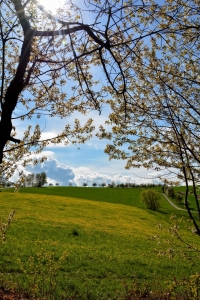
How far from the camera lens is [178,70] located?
190 inches

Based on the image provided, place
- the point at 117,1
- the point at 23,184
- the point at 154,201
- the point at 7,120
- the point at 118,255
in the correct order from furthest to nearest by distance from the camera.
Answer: the point at 154,201
the point at 118,255
the point at 23,184
the point at 117,1
the point at 7,120

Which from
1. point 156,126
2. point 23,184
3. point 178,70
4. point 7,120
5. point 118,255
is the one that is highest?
point 178,70

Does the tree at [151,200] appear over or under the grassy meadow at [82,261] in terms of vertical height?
over

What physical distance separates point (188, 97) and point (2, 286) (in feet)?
26.3

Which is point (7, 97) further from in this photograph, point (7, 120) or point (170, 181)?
point (170, 181)

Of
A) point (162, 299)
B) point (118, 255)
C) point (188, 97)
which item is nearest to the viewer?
point (188, 97)

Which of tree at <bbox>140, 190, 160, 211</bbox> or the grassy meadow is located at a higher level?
tree at <bbox>140, 190, 160, 211</bbox>

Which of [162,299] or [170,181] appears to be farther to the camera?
[162,299]

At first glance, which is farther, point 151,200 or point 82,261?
point 151,200

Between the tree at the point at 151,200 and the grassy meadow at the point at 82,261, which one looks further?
the tree at the point at 151,200

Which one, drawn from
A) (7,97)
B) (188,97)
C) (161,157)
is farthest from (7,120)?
(188,97)

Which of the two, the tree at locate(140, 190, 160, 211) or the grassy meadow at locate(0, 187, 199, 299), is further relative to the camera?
the tree at locate(140, 190, 160, 211)

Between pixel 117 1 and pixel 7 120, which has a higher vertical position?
pixel 117 1

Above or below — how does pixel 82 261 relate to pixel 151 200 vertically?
below
